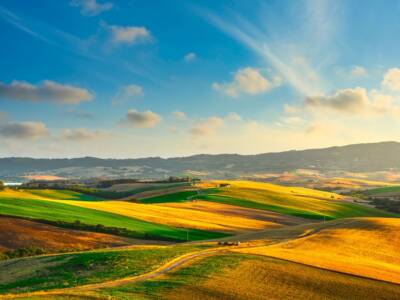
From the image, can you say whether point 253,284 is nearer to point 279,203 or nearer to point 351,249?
point 351,249

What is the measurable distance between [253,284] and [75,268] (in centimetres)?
1838

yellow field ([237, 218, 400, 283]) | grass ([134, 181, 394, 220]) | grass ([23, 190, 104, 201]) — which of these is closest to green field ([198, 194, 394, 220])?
grass ([134, 181, 394, 220])

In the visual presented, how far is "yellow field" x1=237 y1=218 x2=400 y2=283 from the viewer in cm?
4593

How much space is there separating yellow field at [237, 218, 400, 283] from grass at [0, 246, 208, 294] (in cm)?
1191

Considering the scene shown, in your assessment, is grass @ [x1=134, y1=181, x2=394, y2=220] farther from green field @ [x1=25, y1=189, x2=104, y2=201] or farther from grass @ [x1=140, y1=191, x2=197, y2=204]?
green field @ [x1=25, y1=189, x2=104, y2=201]

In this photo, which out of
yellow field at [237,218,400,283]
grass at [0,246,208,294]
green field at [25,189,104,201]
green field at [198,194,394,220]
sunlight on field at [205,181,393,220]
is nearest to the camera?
grass at [0,246,208,294]

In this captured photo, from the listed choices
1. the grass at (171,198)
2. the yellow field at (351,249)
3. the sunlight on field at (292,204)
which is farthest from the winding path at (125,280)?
the grass at (171,198)

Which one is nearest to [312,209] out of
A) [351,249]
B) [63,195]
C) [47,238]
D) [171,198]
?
[171,198]

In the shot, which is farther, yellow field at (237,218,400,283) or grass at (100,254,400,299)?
yellow field at (237,218,400,283)

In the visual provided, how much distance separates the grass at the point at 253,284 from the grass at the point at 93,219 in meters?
34.2

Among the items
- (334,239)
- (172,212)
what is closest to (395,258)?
(334,239)

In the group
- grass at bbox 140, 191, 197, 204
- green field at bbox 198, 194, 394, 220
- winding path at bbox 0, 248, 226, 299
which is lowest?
green field at bbox 198, 194, 394, 220

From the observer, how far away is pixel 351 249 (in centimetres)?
6031

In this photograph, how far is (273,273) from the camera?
1625 inches
